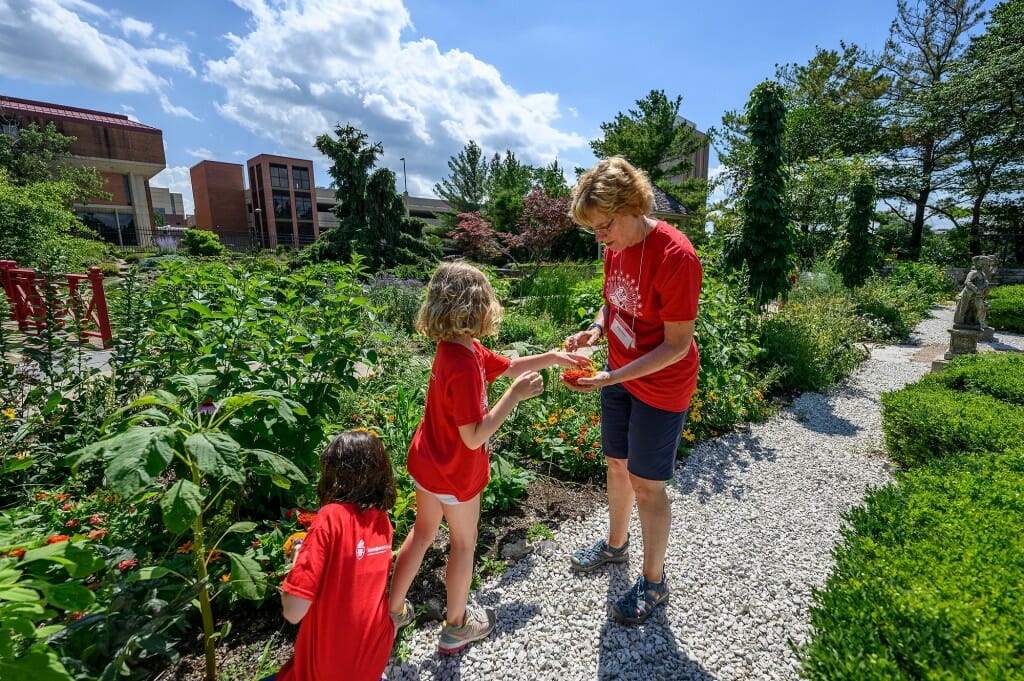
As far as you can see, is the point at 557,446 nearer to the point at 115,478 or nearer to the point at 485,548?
the point at 485,548

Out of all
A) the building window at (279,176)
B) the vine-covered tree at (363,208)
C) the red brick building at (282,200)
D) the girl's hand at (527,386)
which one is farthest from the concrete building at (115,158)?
the girl's hand at (527,386)

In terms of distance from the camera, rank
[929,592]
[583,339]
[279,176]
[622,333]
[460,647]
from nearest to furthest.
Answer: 1. [929,592]
2. [460,647]
3. [622,333]
4. [583,339]
5. [279,176]

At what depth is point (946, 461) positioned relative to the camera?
2623 mm

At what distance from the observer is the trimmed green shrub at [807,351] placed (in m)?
5.43

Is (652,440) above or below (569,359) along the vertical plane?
below

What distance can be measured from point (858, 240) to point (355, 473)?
39.6ft

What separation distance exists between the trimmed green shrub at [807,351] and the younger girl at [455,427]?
4.61 metres

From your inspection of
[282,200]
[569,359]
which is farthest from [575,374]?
[282,200]

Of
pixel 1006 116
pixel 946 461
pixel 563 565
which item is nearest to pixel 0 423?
pixel 563 565

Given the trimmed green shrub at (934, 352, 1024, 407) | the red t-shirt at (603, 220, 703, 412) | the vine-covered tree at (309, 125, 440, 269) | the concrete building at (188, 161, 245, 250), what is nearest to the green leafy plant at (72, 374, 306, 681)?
the red t-shirt at (603, 220, 703, 412)

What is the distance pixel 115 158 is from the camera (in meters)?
28.6

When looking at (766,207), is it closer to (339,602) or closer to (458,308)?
(458,308)

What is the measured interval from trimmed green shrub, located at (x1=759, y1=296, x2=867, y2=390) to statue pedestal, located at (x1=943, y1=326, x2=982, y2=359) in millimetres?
1332

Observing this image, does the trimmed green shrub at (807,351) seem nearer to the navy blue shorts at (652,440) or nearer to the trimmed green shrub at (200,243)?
the navy blue shorts at (652,440)
